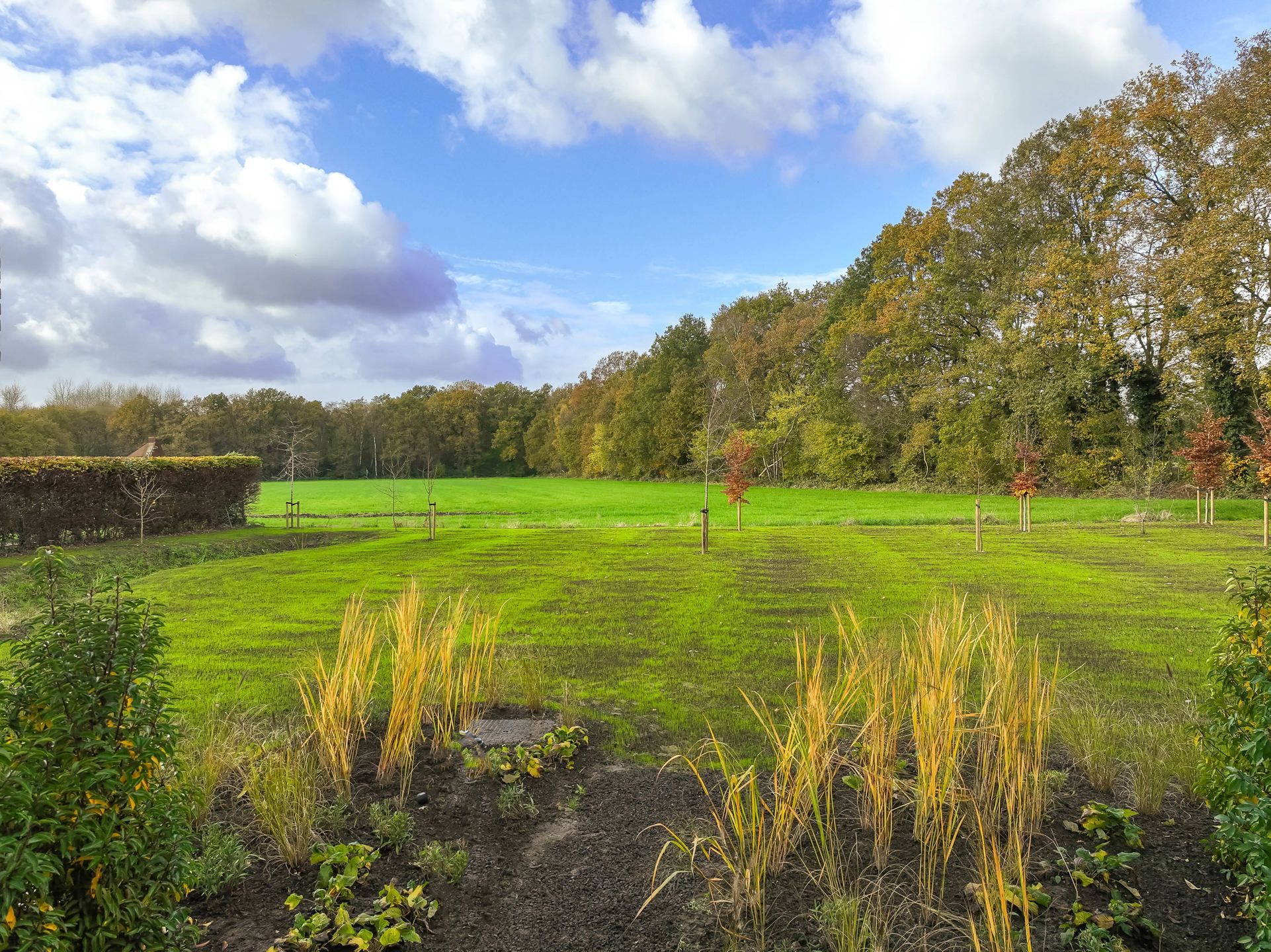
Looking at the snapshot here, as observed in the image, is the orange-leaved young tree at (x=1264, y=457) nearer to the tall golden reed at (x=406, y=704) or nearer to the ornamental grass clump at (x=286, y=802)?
the tall golden reed at (x=406, y=704)

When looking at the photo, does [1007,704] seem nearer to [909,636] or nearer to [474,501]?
[909,636]

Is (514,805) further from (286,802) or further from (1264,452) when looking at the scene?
(1264,452)

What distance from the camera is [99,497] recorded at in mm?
15914

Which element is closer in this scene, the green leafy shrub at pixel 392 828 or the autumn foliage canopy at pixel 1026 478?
the green leafy shrub at pixel 392 828

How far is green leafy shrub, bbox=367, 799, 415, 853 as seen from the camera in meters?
3.24

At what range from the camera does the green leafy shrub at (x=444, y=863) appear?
118 inches

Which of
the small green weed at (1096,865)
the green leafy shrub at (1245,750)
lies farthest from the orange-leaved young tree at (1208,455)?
the small green weed at (1096,865)

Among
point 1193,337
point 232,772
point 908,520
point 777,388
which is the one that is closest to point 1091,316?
point 1193,337

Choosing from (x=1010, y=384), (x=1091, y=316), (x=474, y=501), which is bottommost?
(x=474, y=501)

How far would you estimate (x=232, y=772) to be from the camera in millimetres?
3762

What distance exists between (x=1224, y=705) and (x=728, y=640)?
480 cm

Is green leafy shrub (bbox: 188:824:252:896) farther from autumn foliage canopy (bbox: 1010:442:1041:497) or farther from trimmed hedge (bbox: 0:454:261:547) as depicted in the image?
autumn foliage canopy (bbox: 1010:442:1041:497)

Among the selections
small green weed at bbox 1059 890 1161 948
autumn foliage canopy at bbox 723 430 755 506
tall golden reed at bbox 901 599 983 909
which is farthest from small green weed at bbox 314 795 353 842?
autumn foliage canopy at bbox 723 430 755 506

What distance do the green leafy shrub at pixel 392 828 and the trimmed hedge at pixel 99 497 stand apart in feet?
50.6
